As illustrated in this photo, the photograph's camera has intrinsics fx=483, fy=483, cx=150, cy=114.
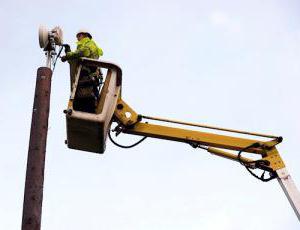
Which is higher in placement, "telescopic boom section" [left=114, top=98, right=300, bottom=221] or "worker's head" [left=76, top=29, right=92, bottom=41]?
"worker's head" [left=76, top=29, right=92, bottom=41]

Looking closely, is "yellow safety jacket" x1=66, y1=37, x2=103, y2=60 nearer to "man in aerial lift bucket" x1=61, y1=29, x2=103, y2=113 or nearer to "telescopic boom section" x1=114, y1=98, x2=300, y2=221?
"man in aerial lift bucket" x1=61, y1=29, x2=103, y2=113

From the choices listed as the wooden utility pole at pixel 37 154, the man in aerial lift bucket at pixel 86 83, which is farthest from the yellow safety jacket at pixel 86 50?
the wooden utility pole at pixel 37 154

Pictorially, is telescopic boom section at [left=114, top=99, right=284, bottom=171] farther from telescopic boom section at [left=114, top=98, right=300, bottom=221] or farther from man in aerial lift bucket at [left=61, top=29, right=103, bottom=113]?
man in aerial lift bucket at [left=61, top=29, right=103, bottom=113]

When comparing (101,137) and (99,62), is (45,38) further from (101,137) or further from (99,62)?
(101,137)

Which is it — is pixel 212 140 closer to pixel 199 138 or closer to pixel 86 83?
pixel 199 138

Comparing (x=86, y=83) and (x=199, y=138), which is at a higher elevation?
(x=86, y=83)

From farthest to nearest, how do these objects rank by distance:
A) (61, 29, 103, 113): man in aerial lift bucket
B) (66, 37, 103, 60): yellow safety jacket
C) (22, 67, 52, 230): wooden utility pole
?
(66, 37, 103, 60): yellow safety jacket
(61, 29, 103, 113): man in aerial lift bucket
(22, 67, 52, 230): wooden utility pole

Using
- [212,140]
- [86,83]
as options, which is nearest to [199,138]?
[212,140]

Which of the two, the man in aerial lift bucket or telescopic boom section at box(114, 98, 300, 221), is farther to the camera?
telescopic boom section at box(114, 98, 300, 221)

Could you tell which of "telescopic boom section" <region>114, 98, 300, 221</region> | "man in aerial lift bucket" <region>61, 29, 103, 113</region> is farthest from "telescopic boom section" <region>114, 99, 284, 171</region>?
"man in aerial lift bucket" <region>61, 29, 103, 113</region>

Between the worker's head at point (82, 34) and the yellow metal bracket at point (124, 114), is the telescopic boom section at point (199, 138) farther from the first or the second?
the worker's head at point (82, 34)

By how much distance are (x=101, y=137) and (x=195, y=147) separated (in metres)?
1.33

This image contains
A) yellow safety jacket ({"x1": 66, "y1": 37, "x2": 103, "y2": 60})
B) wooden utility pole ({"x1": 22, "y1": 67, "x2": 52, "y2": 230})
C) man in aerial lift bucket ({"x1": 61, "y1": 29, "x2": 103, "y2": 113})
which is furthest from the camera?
yellow safety jacket ({"x1": 66, "y1": 37, "x2": 103, "y2": 60})

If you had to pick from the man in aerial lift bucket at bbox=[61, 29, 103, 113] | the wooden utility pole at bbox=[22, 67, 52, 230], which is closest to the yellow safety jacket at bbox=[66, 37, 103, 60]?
the man in aerial lift bucket at bbox=[61, 29, 103, 113]
